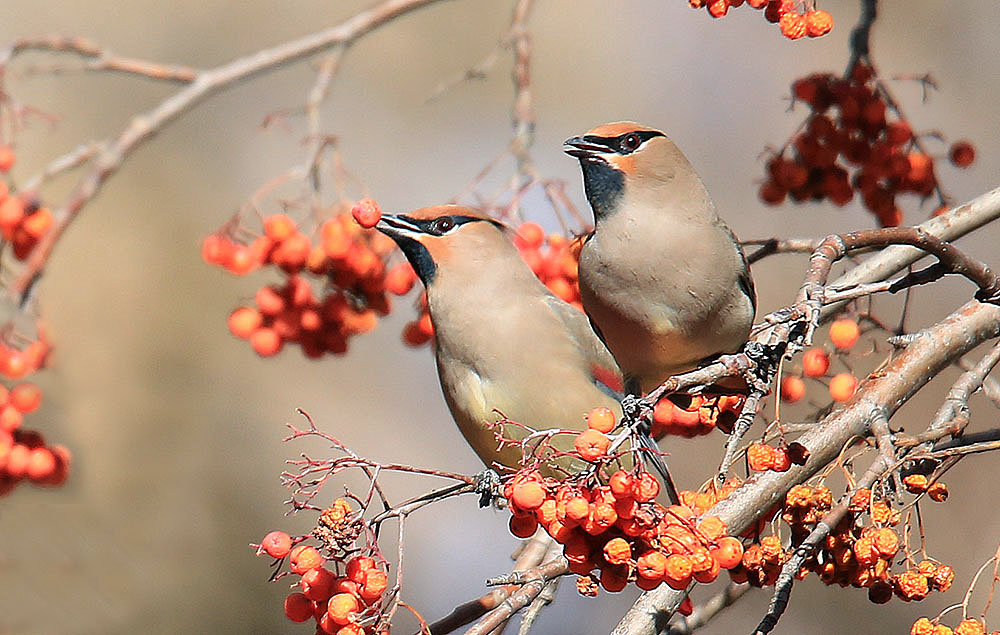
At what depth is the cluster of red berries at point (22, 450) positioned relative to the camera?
3.14m

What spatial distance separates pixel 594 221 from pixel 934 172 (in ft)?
3.23

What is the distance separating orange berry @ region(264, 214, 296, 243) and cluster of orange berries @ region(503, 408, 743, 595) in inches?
62.6

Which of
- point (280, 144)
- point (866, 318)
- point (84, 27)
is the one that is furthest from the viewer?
point (280, 144)

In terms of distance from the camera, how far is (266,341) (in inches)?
137

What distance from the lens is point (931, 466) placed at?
223cm

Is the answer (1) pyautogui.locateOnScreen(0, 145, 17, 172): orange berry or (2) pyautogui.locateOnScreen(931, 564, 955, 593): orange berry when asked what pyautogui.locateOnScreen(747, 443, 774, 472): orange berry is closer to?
(2) pyautogui.locateOnScreen(931, 564, 955, 593): orange berry

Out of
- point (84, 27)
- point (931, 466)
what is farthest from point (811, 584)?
point (84, 27)

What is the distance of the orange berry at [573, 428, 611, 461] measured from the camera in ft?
5.96

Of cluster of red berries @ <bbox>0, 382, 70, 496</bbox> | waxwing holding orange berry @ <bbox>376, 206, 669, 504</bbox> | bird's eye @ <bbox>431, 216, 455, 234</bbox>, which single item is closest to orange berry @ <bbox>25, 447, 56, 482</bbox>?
cluster of red berries @ <bbox>0, 382, 70, 496</bbox>

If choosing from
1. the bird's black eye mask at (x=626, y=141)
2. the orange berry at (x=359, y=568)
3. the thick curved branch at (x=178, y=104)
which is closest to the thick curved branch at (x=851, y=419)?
the orange berry at (x=359, y=568)

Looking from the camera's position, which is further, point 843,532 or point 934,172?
point 934,172

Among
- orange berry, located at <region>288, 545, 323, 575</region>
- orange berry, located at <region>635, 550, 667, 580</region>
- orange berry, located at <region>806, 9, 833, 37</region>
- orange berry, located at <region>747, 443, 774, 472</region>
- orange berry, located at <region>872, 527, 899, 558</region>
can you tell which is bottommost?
orange berry, located at <region>872, 527, 899, 558</region>

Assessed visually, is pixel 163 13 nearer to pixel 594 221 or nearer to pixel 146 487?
pixel 146 487

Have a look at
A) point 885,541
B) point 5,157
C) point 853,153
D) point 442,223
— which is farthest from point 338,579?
point 853,153
